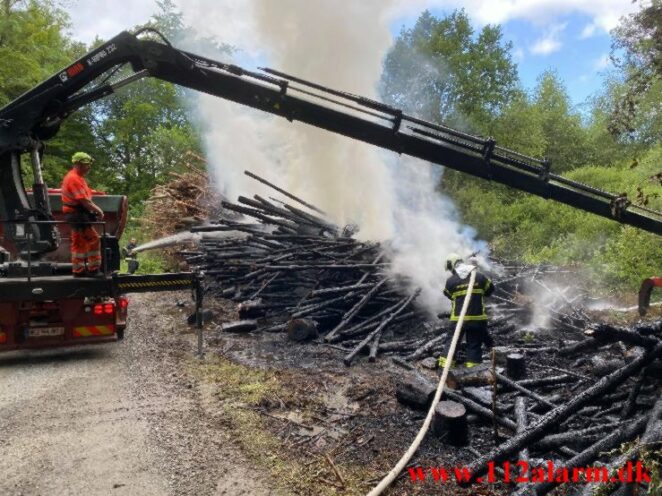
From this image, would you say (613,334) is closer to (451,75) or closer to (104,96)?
(104,96)

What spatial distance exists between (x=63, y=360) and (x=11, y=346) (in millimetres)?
759

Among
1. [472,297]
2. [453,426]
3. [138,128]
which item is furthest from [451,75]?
[453,426]

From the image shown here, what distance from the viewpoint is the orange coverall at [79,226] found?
263 inches

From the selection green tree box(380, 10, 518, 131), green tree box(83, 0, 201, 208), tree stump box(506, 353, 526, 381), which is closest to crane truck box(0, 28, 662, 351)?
tree stump box(506, 353, 526, 381)

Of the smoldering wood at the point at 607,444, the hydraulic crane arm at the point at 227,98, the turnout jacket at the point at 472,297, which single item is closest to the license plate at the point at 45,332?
the hydraulic crane arm at the point at 227,98

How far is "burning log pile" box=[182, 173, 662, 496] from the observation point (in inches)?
169

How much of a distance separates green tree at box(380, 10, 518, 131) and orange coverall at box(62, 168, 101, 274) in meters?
20.4

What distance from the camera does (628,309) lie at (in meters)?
9.38

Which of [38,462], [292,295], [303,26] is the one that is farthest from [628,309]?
[303,26]

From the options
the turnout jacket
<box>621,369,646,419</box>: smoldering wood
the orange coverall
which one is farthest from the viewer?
the turnout jacket

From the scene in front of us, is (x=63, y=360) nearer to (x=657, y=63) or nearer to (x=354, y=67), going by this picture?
(x=657, y=63)

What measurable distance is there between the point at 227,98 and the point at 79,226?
2.87 m

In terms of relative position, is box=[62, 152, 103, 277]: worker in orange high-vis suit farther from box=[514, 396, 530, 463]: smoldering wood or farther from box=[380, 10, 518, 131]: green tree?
box=[380, 10, 518, 131]: green tree

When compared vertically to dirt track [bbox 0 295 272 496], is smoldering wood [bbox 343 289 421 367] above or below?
above
